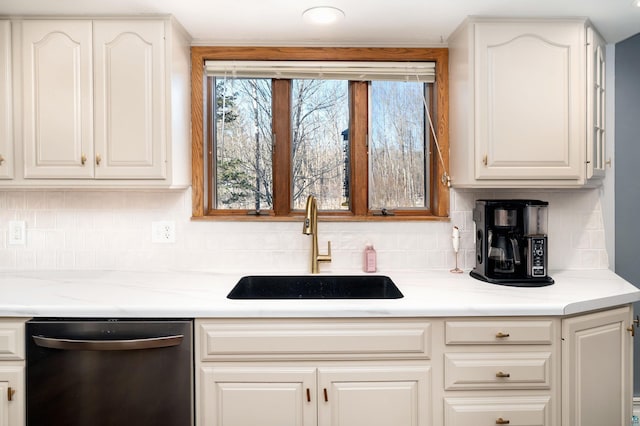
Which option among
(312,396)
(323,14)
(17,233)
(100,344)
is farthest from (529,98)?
(17,233)

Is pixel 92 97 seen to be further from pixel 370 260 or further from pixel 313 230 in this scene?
pixel 370 260

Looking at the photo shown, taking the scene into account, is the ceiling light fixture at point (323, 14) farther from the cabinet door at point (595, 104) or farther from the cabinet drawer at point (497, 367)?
the cabinet drawer at point (497, 367)

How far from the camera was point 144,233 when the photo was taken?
216cm

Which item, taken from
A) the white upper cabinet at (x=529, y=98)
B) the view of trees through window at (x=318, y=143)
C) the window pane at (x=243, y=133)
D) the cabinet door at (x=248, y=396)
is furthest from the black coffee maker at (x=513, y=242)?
the window pane at (x=243, y=133)

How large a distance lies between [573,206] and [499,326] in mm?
1048

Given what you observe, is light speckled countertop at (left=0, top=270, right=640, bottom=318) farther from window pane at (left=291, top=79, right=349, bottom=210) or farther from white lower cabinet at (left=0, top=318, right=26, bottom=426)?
window pane at (left=291, top=79, right=349, bottom=210)

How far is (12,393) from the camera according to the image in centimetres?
152

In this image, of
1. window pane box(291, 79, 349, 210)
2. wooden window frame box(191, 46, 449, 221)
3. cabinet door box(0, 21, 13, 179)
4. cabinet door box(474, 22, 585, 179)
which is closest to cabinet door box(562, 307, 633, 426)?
cabinet door box(474, 22, 585, 179)

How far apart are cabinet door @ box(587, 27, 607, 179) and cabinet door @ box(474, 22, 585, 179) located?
0.04 meters

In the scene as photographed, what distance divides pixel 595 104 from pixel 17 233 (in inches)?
116

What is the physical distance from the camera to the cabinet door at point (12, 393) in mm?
1519

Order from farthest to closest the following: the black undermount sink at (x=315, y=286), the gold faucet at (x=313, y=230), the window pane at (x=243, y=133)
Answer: the window pane at (x=243, y=133), the black undermount sink at (x=315, y=286), the gold faucet at (x=313, y=230)

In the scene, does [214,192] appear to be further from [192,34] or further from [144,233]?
[192,34]

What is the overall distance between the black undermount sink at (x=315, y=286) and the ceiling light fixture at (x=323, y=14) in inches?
47.5
